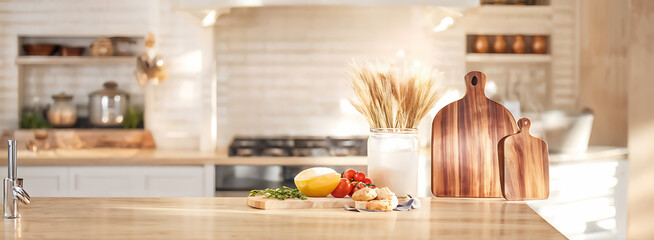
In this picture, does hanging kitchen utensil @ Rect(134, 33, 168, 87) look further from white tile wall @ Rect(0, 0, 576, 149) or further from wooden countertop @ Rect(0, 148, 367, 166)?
wooden countertop @ Rect(0, 148, 367, 166)

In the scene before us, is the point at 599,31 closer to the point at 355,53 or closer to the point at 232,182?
the point at 355,53

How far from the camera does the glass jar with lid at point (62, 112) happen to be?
477 cm

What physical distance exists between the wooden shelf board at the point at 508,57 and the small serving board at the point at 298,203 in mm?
2675

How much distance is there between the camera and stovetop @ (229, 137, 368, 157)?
13.8 feet

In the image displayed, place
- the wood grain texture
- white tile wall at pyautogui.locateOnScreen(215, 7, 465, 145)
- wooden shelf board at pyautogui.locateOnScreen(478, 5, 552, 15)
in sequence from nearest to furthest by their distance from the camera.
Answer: the wood grain texture
wooden shelf board at pyautogui.locateOnScreen(478, 5, 552, 15)
white tile wall at pyautogui.locateOnScreen(215, 7, 465, 145)

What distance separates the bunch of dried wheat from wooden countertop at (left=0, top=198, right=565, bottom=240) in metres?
0.31

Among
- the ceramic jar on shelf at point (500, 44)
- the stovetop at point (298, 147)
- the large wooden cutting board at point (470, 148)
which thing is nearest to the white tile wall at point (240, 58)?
the stovetop at point (298, 147)

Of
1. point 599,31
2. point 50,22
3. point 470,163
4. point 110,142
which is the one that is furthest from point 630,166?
point 50,22

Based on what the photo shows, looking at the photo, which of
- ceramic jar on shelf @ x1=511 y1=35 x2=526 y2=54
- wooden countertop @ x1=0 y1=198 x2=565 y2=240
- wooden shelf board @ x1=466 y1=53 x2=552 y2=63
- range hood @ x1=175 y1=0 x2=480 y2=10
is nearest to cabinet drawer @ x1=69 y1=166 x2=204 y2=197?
range hood @ x1=175 y1=0 x2=480 y2=10

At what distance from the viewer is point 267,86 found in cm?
482

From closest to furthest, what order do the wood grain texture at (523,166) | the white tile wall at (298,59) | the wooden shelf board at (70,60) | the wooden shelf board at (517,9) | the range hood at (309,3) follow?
the wood grain texture at (523,166) → the range hood at (309,3) → the wooden shelf board at (517,9) → the wooden shelf board at (70,60) → the white tile wall at (298,59)

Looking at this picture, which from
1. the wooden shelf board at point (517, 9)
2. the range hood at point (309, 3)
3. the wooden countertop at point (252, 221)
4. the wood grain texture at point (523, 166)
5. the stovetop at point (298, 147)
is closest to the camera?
the wooden countertop at point (252, 221)

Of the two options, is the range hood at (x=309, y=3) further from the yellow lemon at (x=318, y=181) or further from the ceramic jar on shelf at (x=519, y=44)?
the yellow lemon at (x=318, y=181)

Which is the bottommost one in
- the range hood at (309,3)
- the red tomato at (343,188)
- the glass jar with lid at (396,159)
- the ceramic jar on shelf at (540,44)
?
the red tomato at (343,188)
